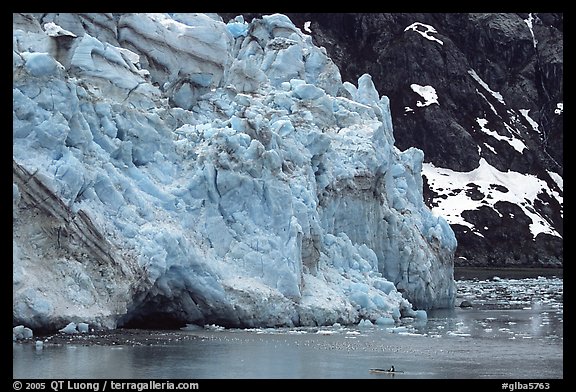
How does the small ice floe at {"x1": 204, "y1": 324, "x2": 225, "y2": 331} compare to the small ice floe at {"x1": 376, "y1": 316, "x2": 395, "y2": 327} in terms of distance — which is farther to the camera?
the small ice floe at {"x1": 376, "y1": 316, "x2": 395, "y2": 327}

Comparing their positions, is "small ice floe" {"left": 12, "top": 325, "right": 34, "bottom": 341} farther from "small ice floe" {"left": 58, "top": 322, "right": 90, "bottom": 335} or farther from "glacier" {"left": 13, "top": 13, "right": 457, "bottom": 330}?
"small ice floe" {"left": 58, "top": 322, "right": 90, "bottom": 335}

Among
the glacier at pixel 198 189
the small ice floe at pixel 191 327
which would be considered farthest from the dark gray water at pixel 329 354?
the glacier at pixel 198 189

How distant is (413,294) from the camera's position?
33.4 metres

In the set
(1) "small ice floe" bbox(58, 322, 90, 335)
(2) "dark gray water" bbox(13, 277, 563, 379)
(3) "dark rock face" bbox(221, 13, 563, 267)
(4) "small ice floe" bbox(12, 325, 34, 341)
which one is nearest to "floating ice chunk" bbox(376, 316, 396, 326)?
(2) "dark gray water" bbox(13, 277, 563, 379)

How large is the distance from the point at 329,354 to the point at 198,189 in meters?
7.42

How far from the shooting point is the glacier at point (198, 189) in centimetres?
2167

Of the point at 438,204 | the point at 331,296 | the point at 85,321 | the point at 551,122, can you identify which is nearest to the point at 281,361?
the point at 85,321

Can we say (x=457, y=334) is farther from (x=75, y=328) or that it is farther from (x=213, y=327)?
(x=75, y=328)

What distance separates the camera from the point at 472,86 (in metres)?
110

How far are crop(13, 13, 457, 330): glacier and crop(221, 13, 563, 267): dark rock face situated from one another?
2367 inches

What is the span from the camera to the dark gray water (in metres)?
16.7

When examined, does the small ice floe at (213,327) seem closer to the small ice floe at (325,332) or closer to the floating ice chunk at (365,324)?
the small ice floe at (325,332)
